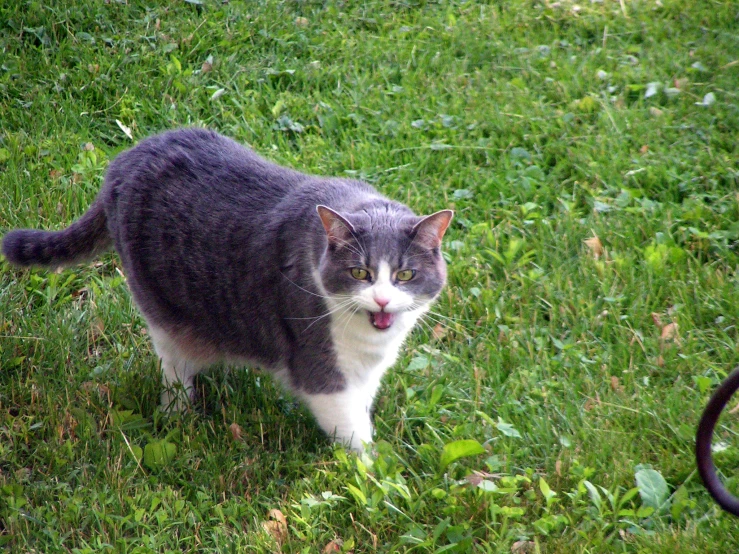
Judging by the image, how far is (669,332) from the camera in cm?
353

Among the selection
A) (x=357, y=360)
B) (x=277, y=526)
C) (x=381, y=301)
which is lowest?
(x=277, y=526)

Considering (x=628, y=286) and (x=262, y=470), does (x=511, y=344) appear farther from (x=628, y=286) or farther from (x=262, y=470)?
(x=262, y=470)

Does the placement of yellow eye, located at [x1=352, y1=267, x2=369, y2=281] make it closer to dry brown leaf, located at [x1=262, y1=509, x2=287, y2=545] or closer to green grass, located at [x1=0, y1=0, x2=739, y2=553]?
green grass, located at [x1=0, y1=0, x2=739, y2=553]

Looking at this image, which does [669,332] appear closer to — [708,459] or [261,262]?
[708,459]

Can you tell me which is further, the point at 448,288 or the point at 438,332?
the point at 448,288

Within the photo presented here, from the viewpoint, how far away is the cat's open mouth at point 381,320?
120 inches

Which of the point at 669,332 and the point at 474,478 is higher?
the point at 669,332

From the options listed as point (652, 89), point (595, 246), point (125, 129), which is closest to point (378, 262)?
point (595, 246)

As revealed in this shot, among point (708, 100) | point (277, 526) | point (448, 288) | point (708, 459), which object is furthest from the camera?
point (708, 100)

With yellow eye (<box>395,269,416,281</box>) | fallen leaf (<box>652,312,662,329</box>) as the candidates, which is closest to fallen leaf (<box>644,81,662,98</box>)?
fallen leaf (<box>652,312,662,329</box>)

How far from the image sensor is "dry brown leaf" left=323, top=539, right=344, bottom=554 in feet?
9.10

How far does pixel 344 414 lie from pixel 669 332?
4.56 ft

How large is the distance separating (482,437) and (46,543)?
1533 mm

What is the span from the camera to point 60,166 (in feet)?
15.4
